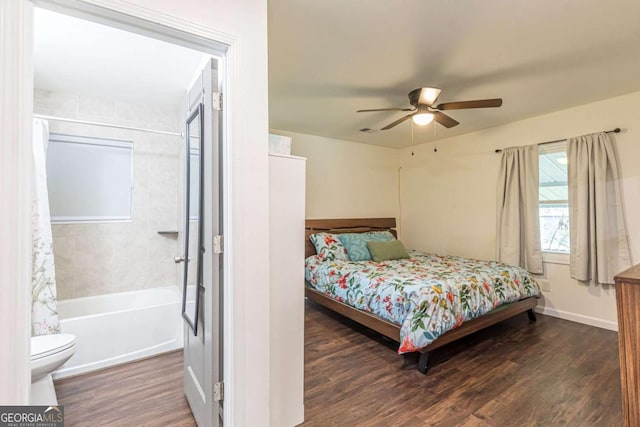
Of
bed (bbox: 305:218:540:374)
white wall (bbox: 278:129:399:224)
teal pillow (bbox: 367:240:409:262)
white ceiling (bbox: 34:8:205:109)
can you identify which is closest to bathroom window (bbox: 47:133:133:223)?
white ceiling (bbox: 34:8:205:109)

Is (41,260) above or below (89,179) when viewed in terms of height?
below

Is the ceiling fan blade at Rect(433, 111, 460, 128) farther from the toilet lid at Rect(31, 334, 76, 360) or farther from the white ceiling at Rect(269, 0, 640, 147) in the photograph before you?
the toilet lid at Rect(31, 334, 76, 360)

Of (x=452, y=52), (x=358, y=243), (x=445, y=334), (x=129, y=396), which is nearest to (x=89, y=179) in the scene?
(x=129, y=396)

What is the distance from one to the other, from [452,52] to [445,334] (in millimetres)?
2240

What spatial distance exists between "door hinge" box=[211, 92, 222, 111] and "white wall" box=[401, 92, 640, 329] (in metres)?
3.92

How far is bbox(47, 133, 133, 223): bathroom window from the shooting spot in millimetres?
2801

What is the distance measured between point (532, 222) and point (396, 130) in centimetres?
211

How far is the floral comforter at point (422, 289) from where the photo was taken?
2.28 metres

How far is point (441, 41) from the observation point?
2.02 metres

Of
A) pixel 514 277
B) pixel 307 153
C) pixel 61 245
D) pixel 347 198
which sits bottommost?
Result: pixel 514 277

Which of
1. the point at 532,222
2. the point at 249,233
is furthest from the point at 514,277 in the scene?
the point at 249,233

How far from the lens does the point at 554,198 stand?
3547 millimetres

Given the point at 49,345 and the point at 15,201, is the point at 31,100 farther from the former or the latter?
the point at 49,345

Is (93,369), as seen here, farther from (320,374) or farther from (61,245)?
(320,374)
